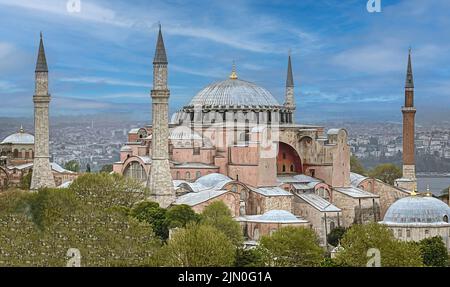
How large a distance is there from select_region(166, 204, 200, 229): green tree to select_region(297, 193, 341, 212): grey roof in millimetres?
3969

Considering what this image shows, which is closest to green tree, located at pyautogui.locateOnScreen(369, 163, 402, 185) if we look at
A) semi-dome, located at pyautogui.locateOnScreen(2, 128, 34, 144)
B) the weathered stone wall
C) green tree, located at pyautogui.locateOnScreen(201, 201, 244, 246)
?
the weathered stone wall

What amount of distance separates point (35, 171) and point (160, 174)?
479cm

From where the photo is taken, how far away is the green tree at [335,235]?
72.7 ft

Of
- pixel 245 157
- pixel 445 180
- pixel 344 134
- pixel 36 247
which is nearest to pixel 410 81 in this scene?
pixel 344 134

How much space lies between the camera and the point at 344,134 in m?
26.0

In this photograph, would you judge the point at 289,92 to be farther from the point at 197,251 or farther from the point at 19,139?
the point at 197,251

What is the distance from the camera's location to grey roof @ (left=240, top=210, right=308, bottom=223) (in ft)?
68.8

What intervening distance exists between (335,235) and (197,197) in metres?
3.17

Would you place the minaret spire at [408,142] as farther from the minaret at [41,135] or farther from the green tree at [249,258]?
the green tree at [249,258]

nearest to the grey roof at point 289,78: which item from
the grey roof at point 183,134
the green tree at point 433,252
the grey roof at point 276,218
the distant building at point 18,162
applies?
the grey roof at point 183,134

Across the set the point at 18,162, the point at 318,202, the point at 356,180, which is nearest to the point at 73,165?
the point at 18,162

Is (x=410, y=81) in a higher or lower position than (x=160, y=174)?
higher

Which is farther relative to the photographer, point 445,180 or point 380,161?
point 445,180

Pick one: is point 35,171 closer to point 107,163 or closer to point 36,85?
point 36,85
